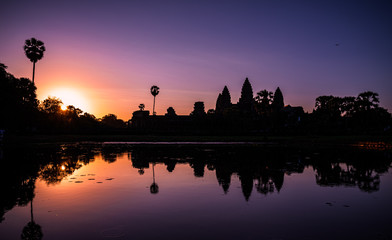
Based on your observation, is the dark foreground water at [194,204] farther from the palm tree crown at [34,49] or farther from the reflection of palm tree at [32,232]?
the palm tree crown at [34,49]

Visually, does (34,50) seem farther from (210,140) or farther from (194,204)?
(194,204)

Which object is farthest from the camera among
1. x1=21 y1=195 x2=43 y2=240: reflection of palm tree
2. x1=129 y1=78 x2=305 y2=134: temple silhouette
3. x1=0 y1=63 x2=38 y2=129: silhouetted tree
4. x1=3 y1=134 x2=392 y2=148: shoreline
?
x1=129 y1=78 x2=305 y2=134: temple silhouette

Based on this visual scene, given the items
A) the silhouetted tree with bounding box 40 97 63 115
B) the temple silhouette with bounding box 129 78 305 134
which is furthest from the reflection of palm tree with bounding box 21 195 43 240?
the silhouetted tree with bounding box 40 97 63 115

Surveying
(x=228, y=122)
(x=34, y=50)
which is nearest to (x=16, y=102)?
(x=34, y=50)

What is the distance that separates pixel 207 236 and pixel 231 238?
48cm

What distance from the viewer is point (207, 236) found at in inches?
234

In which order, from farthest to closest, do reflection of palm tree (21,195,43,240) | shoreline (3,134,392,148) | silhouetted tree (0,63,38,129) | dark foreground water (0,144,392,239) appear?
1. silhouetted tree (0,63,38,129)
2. shoreline (3,134,392,148)
3. dark foreground water (0,144,392,239)
4. reflection of palm tree (21,195,43,240)

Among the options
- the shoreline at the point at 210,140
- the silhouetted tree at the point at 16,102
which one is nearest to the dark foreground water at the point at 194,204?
the shoreline at the point at 210,140

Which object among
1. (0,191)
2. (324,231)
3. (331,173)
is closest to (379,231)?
(324,231)

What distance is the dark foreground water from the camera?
20.6ft

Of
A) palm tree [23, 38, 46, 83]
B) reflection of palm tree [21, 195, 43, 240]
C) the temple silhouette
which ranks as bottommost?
reflection of palm tree [21, 195, 43, 240]

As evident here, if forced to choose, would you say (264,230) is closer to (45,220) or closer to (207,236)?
(207,236)

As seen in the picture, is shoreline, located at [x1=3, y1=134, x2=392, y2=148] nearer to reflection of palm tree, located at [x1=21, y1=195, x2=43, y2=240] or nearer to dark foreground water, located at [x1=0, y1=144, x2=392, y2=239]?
dark foreground water, located at [x1=0, y1=144, x2=392, y2=239]

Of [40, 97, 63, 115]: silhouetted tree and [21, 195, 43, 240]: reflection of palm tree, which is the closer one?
[21, 195, 43, 240]: reflection of palm tree
